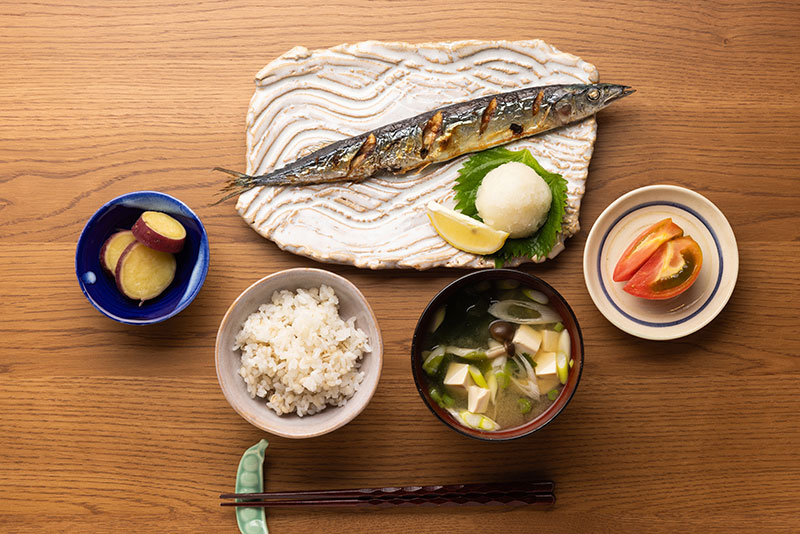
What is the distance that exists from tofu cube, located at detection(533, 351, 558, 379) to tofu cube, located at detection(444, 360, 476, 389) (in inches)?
8.0

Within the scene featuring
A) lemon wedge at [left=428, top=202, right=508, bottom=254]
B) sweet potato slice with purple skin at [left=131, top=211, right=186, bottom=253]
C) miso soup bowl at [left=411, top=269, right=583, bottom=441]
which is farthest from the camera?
lemon wedge at [left=428, top=202, right=508, bottom=254]

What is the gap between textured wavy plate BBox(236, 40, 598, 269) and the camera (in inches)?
80.3

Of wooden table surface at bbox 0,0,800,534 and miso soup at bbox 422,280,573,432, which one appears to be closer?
miso soup at bbox 422,280,573,432

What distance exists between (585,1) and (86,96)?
1.77 metres

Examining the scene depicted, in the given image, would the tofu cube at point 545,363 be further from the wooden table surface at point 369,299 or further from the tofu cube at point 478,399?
the wooden table surface at point 369,299

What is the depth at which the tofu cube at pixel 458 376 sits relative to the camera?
5.90 feet

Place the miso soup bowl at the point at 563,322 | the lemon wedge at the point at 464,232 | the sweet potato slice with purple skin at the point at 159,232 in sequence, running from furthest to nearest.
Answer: the lemon wedge at the point at 464,232, the sweet potato slice with purple skin at the point at 159,232, the miso soup bowl at the point at 563,322

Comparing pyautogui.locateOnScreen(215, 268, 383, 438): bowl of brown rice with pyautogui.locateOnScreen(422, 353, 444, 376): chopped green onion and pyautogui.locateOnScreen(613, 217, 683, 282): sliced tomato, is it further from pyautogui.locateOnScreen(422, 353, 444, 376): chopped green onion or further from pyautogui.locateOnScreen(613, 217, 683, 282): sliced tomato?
pyautogui.locateOnScreen(613, 217, 683, 282): sliced tomato

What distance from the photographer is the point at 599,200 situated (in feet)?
6.79

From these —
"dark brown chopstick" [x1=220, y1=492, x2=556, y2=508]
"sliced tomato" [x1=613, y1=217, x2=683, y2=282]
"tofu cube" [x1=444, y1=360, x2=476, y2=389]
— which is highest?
"sliced tomato" [x1=613, y1=217, x2=683, y2=282]

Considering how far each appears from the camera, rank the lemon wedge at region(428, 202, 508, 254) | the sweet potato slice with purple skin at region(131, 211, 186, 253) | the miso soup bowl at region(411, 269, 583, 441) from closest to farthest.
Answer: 1. the miso soup bowl at region(411, 269, 583, 441)
2. the sweet potato slice with purple skin at region(131, 211, 186, 253)
3. the lemon wedge at region(428, 202, 508, 254)

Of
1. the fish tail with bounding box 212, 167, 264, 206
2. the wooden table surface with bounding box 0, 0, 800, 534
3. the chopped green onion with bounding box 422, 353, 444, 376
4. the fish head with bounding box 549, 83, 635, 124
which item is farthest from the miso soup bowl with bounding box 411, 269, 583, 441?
the fish tail with bounding box 212, 167, 264, 206

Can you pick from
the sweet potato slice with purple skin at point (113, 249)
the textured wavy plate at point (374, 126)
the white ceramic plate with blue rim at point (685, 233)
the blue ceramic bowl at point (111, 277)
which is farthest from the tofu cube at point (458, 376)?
the sweet potato slice with purple skin at point (113, 249)

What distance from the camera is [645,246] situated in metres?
1.92
